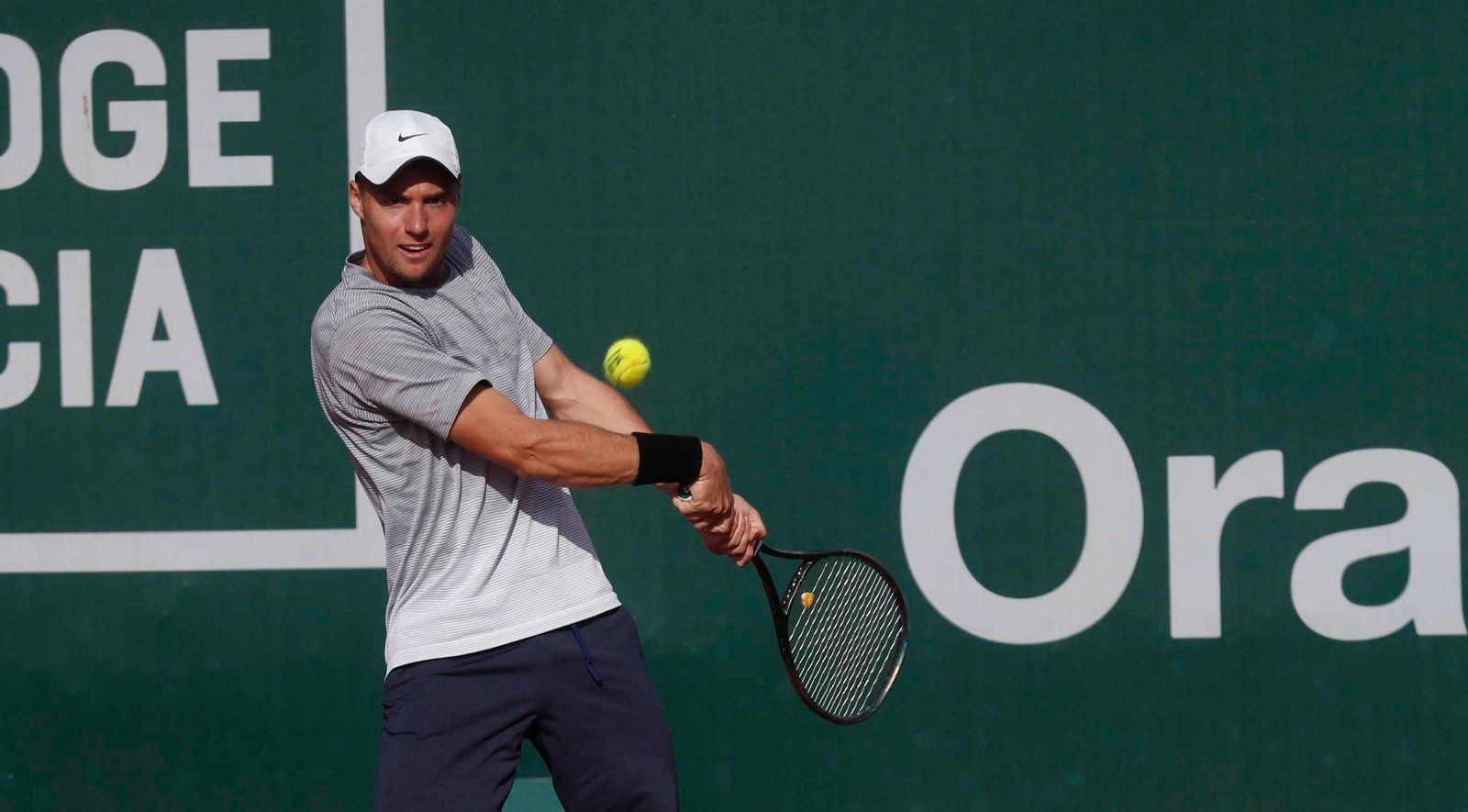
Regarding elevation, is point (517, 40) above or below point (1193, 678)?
above

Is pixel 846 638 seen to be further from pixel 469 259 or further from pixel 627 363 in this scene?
pixel 469 259

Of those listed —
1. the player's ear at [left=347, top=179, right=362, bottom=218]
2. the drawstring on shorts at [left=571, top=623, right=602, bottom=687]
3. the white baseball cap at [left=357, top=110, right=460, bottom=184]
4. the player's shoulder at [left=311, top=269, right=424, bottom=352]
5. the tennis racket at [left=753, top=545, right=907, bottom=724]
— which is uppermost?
the white baseball cap at [left=357, top=110, right=460, bottom=184]

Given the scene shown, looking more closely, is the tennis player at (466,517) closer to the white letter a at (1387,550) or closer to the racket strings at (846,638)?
the racket strings at (846,638)

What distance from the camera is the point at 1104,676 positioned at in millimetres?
3404

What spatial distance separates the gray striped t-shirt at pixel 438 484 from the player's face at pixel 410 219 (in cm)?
4

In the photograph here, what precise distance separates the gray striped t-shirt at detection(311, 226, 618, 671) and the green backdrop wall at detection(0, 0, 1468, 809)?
1073 mm

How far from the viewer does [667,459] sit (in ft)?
7.34

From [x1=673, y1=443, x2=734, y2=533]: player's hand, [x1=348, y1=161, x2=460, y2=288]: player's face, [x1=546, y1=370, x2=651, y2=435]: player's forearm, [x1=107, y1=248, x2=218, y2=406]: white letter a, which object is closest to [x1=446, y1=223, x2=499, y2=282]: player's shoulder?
[x1=348, y1=161, x2=460, y2=288]: player's face

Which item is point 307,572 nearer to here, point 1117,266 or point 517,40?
point 517,40

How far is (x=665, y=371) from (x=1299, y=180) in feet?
4.61

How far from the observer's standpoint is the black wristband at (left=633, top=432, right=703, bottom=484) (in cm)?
223

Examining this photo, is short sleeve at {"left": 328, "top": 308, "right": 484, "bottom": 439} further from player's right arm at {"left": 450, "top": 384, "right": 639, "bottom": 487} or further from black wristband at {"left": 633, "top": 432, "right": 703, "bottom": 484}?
black wristband at {"left": 633, "top": 432, "right": 703, "bottom": 484}

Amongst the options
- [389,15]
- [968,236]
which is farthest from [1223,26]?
[389,15]

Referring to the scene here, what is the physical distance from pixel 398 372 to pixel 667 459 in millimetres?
393
